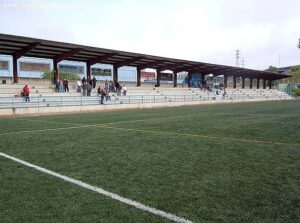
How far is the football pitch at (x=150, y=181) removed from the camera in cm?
390

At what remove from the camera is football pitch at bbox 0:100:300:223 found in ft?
12.8

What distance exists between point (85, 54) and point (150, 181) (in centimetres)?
2834

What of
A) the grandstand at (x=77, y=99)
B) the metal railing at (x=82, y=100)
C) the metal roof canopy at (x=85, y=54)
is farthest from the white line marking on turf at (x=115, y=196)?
the metal roof canopy at (x=85, y=54)

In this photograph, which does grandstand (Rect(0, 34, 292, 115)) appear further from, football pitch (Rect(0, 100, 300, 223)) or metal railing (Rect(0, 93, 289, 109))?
football pitch (Rect(0, 100, 300, 223))

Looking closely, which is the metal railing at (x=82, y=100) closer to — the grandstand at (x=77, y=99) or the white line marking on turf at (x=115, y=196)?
the grandstand at (x=77, y=99)

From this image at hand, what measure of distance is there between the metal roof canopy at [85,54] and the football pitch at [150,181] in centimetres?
1930

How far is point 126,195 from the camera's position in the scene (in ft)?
15.0

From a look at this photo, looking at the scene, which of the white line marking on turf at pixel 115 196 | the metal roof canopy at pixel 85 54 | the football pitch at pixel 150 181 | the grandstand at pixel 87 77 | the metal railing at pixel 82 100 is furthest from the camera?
the metal roof canopy at pixel 85 54

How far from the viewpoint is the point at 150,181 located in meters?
5.22

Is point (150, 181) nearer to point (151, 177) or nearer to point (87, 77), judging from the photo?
point (151, 177)

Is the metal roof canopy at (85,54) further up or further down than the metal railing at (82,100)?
further up

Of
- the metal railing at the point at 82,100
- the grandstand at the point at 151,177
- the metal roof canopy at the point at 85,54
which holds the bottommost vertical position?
the grandstand at the point at 151,177

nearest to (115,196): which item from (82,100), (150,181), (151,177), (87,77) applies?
(150,181)

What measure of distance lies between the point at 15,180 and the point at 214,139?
5717mm
